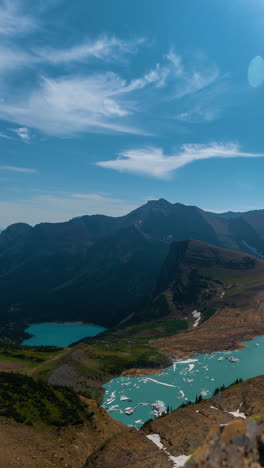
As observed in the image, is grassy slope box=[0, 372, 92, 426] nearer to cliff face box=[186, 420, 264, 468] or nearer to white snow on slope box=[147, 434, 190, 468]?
white snow on slope box=[147, 434, 190, 468]

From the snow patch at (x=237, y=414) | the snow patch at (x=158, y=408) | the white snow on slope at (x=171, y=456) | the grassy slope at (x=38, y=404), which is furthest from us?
the snow patch at (x=158, y=408)

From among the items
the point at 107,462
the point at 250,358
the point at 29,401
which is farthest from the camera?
the point at 250,358

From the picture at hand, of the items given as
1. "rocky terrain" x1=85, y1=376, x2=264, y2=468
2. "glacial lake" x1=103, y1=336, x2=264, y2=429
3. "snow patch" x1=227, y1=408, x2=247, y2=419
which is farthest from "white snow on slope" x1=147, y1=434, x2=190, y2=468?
"glacial lake" x1=103, y1=336, x2=264, y2=429

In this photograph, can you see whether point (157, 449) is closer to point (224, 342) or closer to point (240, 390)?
point (240, 390)

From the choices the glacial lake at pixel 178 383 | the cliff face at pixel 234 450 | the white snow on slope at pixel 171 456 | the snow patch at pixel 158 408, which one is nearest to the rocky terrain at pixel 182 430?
the white snow on slope at pixel 171 456

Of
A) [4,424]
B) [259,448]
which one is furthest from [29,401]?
[259,448]

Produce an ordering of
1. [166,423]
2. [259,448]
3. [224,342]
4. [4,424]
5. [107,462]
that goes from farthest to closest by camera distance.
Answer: [224,342], [166,423], [4,424], [107,462], [259,448]

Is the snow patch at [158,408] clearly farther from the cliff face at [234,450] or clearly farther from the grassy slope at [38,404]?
the cliff face at [234,450]

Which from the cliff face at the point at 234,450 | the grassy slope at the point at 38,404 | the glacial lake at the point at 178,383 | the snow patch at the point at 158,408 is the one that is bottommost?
the glacial lake at the point at 178,383
